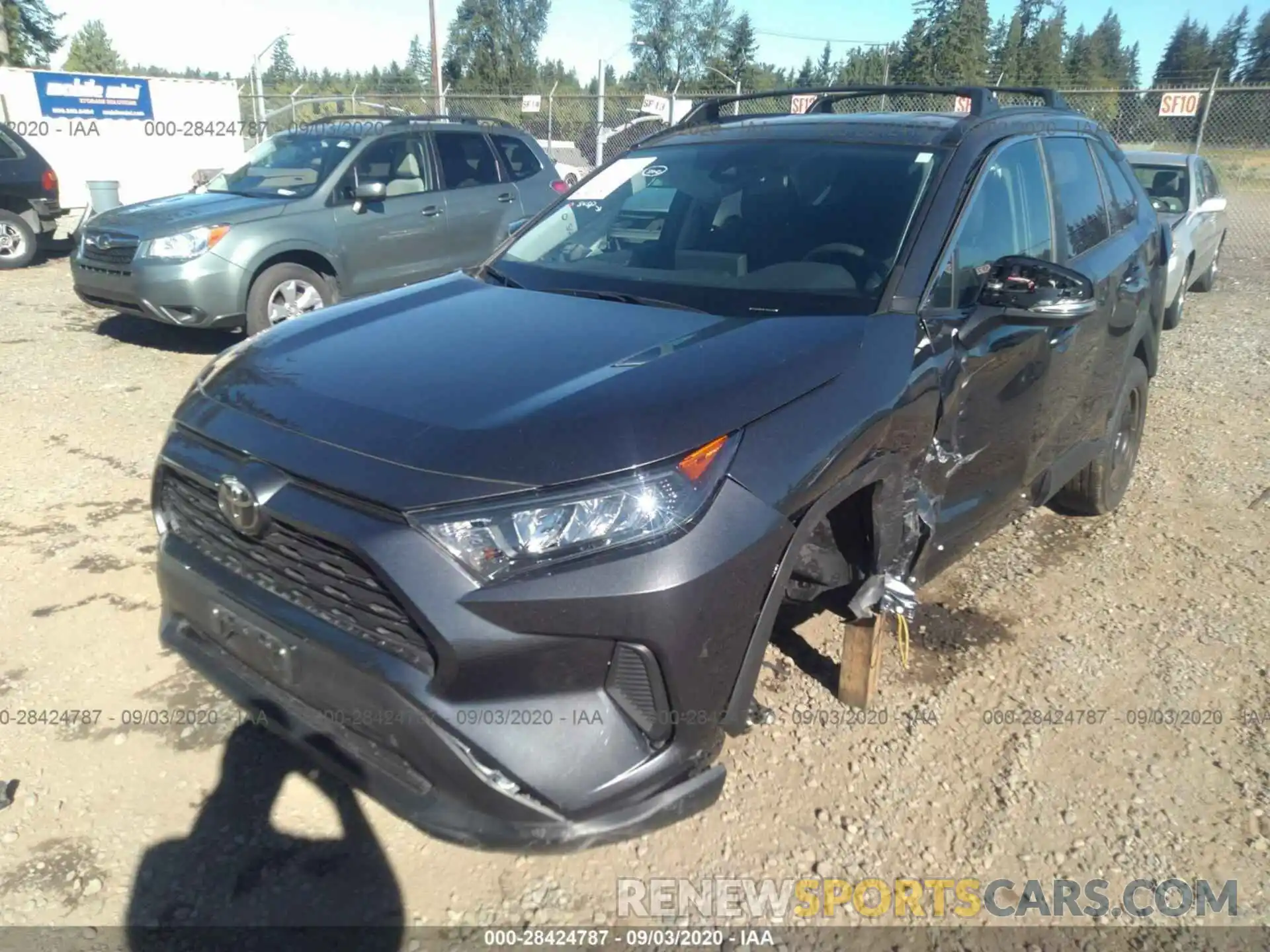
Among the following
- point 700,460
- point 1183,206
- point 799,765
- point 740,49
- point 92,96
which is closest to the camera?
point 700,460

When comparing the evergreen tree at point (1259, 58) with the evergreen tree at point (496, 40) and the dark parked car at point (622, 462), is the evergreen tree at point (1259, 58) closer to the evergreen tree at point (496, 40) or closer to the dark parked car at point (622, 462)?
the evergreen tree at point (496, 40)

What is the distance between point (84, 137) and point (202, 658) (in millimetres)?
16415

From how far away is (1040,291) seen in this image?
288cm

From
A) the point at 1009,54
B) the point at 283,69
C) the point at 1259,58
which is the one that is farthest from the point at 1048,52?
the point at 283,69

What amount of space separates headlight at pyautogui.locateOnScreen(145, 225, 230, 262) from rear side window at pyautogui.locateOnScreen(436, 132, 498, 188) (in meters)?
2.09

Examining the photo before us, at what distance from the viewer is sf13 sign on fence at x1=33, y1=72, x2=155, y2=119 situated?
1505cm

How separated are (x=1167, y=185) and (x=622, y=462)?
31.5 ft

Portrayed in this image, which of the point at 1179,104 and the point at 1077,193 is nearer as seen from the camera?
the point at 1077,193

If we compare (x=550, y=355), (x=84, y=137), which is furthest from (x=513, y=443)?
(x=84, y=137)

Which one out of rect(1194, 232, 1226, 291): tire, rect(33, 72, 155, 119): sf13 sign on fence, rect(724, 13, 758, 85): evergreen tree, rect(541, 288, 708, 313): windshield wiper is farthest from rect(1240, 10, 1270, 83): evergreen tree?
rect(541, 288, 708, 313): windshield wiper

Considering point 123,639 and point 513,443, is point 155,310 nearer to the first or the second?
point 123,639

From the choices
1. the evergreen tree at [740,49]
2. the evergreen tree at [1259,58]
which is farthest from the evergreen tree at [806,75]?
the evergreen tree at [1259,58]

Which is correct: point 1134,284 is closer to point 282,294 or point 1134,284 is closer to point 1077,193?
point 1077,193

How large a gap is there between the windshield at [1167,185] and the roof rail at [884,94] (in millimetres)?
6024
